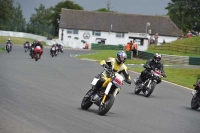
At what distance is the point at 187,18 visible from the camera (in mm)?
111562

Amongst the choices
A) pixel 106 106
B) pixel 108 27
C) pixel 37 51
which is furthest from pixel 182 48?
pixel 108 27

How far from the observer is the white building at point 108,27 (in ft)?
357

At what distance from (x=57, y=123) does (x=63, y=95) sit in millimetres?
6580

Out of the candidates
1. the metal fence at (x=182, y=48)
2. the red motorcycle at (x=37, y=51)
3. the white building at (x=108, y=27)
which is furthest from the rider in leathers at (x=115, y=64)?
the white building at (x=108, y=27)

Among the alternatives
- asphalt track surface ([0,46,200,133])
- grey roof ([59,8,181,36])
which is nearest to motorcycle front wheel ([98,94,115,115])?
asphalt track surface ([0,46,200,133])

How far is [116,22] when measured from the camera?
111 m

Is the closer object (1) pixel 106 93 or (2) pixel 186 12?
(1) pixel 106 93

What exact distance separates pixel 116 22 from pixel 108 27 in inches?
Answer: 81.8

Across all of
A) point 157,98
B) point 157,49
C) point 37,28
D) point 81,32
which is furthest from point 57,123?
point 37,28

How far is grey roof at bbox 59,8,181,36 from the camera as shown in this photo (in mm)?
109250

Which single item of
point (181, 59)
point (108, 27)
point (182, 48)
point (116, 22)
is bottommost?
point (181, 59)

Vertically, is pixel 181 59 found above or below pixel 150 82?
below

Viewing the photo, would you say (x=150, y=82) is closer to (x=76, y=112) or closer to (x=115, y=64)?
(x=115, y=64)

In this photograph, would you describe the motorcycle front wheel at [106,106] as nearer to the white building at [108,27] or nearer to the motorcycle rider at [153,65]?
the motorcycle rider at [153,65]
